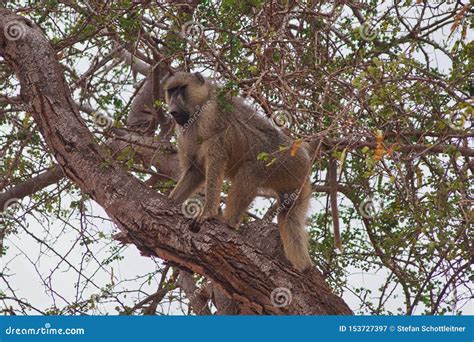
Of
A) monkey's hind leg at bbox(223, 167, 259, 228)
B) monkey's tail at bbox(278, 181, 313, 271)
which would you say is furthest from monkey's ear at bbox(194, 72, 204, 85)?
monkey's tail at bbox(278, 181, 313, 271)

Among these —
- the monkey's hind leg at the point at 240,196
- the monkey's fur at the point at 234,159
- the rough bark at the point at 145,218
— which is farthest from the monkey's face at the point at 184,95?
the rough bark at the point at 145,218

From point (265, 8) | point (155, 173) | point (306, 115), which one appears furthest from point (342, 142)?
point (155, 173)

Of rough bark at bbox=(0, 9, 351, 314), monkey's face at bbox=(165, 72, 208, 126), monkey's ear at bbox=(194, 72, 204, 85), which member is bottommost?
rough bark at bbox=(0, 9, 351, 314)

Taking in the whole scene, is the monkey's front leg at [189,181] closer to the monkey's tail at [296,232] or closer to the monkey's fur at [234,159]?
the monkey's fur at [234,159]

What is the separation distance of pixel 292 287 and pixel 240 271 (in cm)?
46

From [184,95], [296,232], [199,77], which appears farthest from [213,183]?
[199,77]

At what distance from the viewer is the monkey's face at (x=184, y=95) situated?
7664mm

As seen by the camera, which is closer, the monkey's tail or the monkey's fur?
the monkey's tail

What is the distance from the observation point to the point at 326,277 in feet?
25.3

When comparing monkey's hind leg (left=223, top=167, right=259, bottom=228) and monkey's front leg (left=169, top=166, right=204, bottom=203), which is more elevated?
monkey's front leg (left=169, top=166, right=204, bottom=203)

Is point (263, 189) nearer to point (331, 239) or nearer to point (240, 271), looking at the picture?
point (331, 239)

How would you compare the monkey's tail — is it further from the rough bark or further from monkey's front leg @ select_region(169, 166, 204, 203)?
monkey's front leg @ select_region(169, 166, 204, 203)

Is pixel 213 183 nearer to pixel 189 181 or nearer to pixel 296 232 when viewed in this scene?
pixel 189 181

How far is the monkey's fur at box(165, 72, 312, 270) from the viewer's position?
724 centimetres
